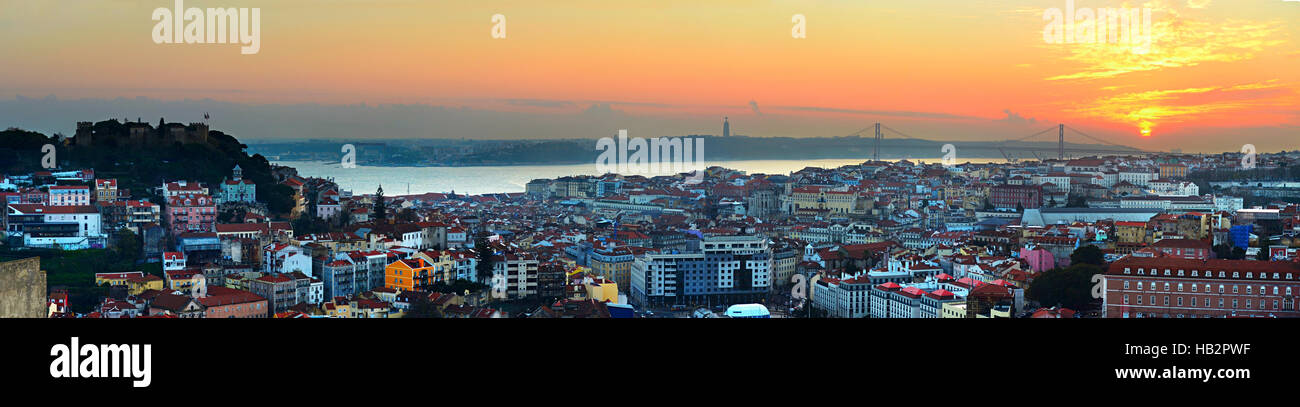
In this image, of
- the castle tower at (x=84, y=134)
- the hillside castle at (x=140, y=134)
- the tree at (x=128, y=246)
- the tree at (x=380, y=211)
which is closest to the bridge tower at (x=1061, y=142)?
the tree at (x=380, y=211)

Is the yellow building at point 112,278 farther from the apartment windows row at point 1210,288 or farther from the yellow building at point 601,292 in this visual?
the apartment windows row at point 1210,288

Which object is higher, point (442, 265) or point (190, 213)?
point (190, 213)

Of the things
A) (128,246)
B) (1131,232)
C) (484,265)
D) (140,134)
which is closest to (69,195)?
(128,246)

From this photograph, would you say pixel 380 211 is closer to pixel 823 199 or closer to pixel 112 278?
pixel 112 278

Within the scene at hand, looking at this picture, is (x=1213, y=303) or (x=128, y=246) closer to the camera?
(x=1213, y=303)
